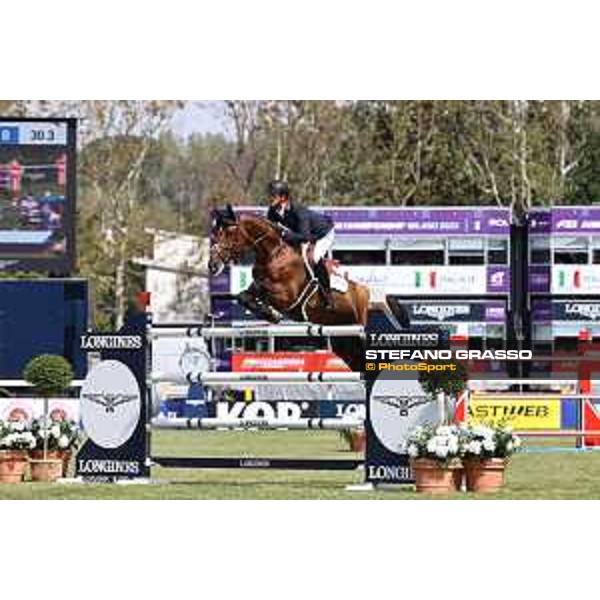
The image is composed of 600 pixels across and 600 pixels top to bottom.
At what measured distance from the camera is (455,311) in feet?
66.9

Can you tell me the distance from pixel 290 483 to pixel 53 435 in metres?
1.54

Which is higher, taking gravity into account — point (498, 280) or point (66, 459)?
point (498, 280)

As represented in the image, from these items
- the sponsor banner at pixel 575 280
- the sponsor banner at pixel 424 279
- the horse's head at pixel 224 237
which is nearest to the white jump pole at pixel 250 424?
the horse's head at pixel 224 237

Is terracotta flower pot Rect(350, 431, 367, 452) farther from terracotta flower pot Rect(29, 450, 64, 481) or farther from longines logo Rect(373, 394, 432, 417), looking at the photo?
longines logo Rect(373, 394, 432, 417)

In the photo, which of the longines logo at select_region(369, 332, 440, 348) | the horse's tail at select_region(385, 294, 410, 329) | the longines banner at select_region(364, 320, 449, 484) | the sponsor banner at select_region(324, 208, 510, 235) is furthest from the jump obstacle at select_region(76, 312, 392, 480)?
the sponsor banner at select_region(324, 208, 510, 235)

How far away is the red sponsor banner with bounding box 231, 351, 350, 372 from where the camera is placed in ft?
66.3

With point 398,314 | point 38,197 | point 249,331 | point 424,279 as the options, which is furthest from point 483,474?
point 424,279

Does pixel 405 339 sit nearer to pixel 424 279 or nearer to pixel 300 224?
pixel 300 224

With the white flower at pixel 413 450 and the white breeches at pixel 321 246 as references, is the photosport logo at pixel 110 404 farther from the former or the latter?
the white breeches at pixel 321 246

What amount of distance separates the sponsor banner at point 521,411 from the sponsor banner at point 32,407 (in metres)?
3.72

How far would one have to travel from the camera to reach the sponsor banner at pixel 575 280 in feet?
69.9

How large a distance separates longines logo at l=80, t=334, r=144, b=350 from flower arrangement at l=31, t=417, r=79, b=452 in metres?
0.72

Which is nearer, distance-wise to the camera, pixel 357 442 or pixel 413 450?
pixel 413 450
